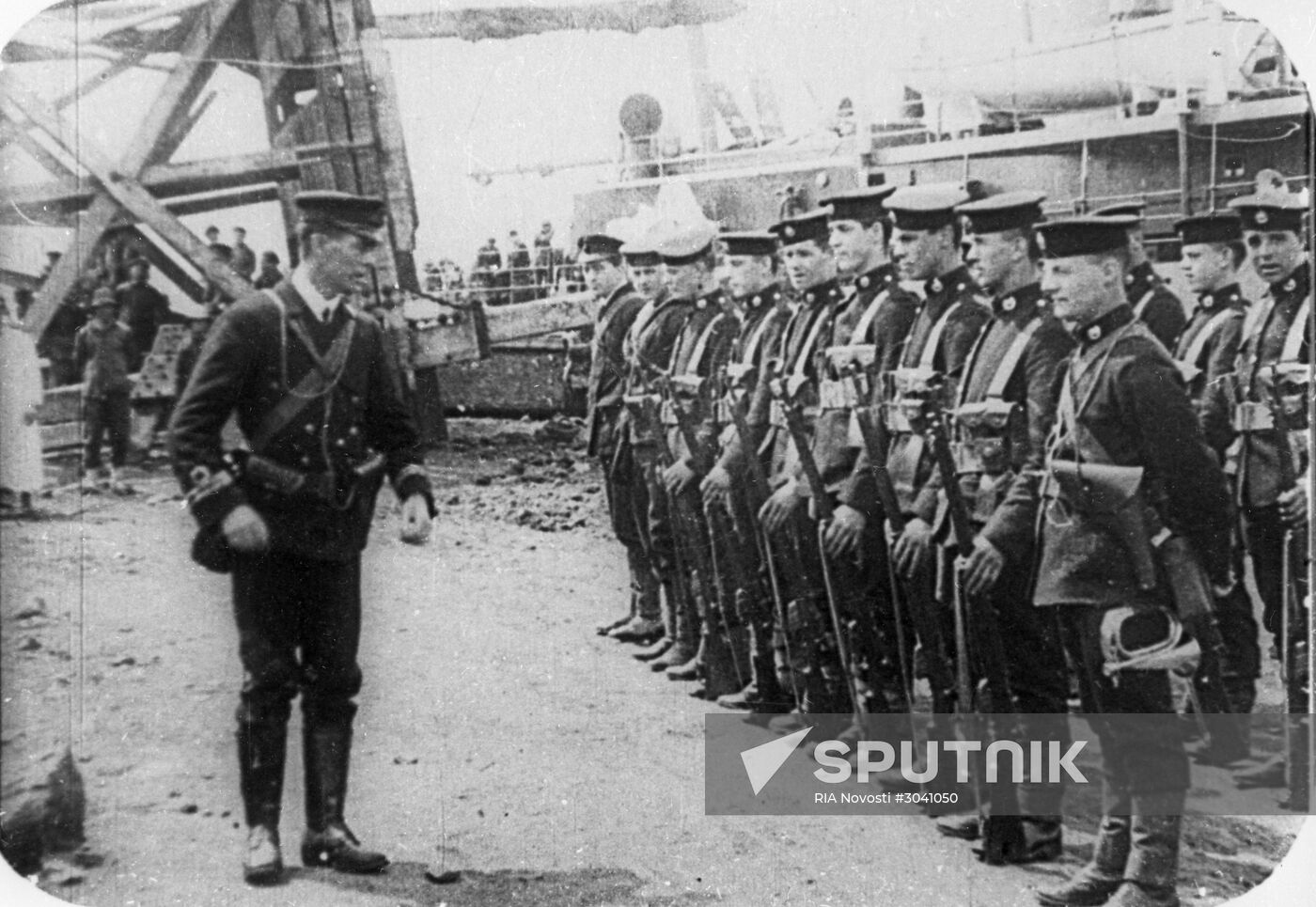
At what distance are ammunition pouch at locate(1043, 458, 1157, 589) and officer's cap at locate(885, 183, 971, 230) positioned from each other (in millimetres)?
775

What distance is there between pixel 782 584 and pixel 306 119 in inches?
79.7

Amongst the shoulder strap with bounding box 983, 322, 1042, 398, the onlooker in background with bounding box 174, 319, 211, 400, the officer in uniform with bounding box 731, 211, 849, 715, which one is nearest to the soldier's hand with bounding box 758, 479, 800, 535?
the officer in uniform with bounding box 731, 211, 849, 715

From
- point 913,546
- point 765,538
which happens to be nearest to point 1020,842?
point 913,546

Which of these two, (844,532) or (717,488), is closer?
(844,532)

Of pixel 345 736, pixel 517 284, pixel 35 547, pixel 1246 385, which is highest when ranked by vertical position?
pixel 517 284

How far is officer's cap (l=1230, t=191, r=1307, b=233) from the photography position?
12.4 feet

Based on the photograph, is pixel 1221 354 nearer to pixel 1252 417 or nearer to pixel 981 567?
pixel 1252 417

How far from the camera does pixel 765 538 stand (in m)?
4.09

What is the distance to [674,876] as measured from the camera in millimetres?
3936

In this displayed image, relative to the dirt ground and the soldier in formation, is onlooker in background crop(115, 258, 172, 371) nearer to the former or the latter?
the dirt ground

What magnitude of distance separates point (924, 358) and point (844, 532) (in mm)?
564

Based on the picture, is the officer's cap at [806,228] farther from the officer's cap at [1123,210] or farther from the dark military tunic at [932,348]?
the officer's cap at [1123,210]

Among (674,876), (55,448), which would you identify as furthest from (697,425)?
(55,448)

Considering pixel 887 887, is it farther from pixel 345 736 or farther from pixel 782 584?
pixel 345 736
